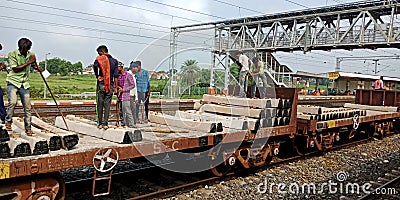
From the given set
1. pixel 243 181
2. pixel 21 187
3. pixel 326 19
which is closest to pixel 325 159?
pixel 243 181

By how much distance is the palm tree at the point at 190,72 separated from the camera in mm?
6684

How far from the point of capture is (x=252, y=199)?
6891 mm

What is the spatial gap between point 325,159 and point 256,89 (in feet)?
9.10

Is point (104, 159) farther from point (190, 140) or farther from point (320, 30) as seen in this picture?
point (320, 30)

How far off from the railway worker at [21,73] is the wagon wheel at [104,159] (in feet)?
3.31

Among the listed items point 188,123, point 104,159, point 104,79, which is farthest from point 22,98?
point 188,123

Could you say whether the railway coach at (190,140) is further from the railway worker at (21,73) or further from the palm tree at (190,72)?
the palm tree at (190,72)

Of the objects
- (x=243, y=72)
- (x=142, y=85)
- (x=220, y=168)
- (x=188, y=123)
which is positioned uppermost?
(x=243, y=72)

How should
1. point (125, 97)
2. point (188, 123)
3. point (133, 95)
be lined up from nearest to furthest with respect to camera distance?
point (188, 123) → point (125, 97) → point (133, 95)

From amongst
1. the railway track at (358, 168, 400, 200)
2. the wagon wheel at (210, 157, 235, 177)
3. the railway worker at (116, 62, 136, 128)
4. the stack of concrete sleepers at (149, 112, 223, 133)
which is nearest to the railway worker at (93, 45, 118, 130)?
the railway worker at (116, 62, 136, 128)

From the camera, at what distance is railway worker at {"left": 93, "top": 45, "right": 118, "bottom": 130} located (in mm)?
6148

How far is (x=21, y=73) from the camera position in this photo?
5527 mm

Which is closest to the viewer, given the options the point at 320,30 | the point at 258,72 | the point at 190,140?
the point at 190,140

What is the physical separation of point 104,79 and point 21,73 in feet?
3.99
